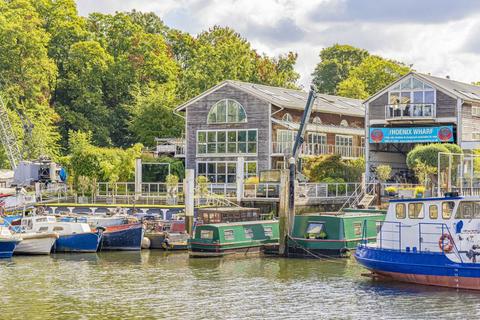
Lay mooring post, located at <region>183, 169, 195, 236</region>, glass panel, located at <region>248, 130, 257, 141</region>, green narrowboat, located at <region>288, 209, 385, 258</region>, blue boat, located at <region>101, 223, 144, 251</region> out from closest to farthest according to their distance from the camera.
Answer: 1. green narrowboat, located at <region>288, 209, 385, 258</region>
2. blue boat, located at <region>101, 223, 144, 251</region>
3. mooring post, located at <region>183, 169, 195, 236</region>
4. glass panel, located at <region>248, 130, 257, 141</region>

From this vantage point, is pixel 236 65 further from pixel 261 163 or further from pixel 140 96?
pixel 261 163

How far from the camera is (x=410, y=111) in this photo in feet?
213

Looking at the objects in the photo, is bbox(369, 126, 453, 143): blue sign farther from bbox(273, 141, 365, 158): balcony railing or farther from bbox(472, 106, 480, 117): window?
bbox(273, 141, 365, 158): balcony railing

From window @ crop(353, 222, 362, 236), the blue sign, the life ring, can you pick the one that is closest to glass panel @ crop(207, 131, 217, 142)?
the blue sign

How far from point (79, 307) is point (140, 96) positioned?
179 ft

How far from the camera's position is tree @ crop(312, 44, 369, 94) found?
391ft

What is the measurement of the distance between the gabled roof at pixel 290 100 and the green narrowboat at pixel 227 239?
21429 millimetres

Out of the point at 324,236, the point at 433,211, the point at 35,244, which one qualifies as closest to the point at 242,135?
the point at 35,244

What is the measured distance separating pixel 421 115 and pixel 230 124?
15.1 meters

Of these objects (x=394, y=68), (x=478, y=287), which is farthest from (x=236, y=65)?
(x=478, y=287)

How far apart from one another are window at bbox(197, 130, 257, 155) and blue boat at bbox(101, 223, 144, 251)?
2015 centimetres

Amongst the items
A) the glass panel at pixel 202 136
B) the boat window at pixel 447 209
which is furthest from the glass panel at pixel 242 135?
the boat window at pixel 447 209

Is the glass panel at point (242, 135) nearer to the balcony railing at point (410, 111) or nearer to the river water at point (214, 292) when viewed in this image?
the balcony railing at point (410, 111)

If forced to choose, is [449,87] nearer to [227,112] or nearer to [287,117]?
[287,117]
